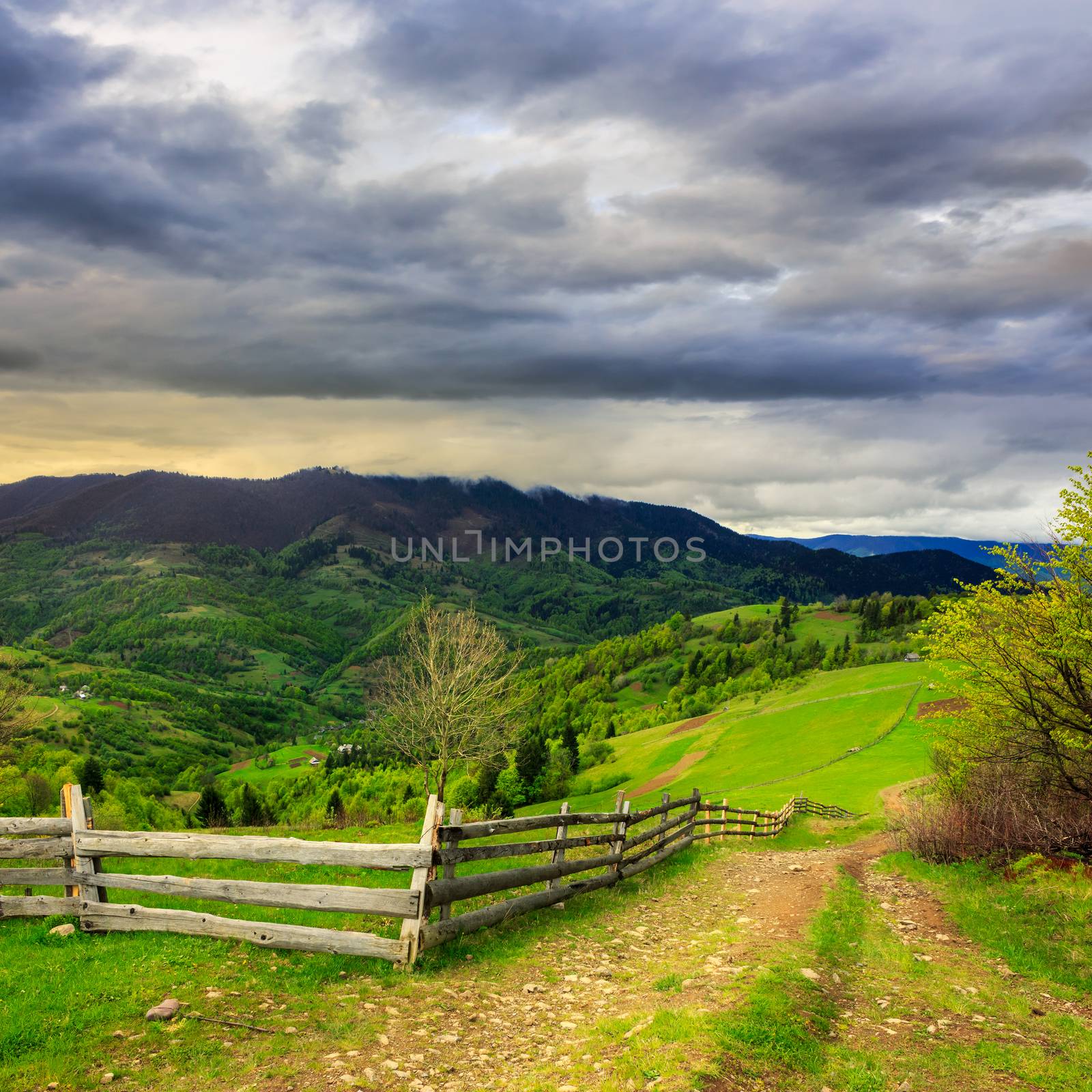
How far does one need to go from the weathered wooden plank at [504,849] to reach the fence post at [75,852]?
6328 mm

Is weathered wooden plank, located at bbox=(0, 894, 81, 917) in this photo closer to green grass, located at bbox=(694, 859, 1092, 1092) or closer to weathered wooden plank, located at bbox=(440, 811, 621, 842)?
weathered wooden plank, located at bbox=(440, 811, 621, 842)

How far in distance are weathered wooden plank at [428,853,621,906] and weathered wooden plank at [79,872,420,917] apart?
1.83 ft

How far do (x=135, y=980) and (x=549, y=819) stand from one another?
7631 millimetres

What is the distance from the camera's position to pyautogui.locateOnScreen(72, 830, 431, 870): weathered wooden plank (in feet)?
33.9

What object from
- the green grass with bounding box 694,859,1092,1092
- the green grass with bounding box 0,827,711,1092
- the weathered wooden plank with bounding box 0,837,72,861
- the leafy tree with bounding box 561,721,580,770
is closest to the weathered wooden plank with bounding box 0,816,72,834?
the weathered wooden plank with bounding box 0,837,72,861

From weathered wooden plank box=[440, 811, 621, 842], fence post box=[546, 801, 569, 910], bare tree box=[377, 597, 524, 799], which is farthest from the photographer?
bare tree box=[377, 597, 524, 799]

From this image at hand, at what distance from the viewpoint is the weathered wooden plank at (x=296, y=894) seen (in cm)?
1016

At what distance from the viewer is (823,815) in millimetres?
42094

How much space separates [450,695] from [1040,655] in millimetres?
26845

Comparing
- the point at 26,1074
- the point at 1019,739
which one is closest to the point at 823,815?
the point at 1019,739

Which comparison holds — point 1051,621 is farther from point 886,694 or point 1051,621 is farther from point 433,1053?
point 886,694

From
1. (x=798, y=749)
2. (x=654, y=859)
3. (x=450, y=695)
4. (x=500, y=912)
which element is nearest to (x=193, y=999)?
(x=500, y=912)

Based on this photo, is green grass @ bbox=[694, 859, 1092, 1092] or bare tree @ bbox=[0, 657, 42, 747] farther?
bare tree @ bbox=[0, 657, 42, 747]

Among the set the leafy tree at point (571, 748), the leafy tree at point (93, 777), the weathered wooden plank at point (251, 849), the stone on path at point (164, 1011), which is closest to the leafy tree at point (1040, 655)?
the weathered wooden plank at point (251, 849)
